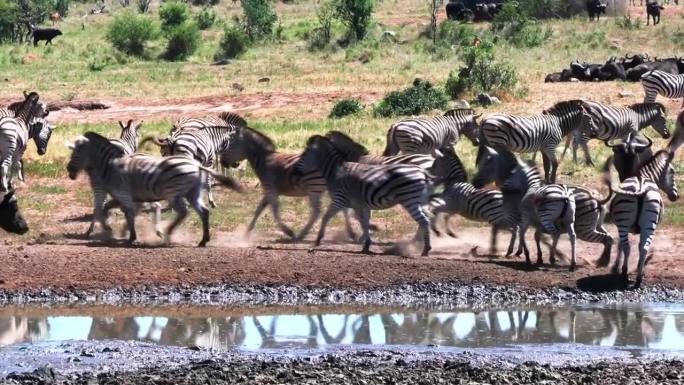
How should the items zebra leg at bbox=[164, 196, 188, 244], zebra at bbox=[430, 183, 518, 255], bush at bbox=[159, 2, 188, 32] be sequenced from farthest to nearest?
1. bush at bbox=[159, 2, 188, 32]
2. zebra leg at bbox=[164, 196, 188, 244]
3. zebra at bbox=[430, 183, 518, 255]

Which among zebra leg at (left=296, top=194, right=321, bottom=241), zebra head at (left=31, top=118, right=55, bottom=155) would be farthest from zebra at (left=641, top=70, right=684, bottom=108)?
zebra head at (left=31, top=118, right=55, bottom=155)

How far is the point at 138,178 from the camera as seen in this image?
16.5 m

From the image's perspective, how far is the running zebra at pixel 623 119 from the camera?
2206 cm

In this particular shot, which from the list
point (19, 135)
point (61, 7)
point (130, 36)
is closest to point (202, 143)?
point (19, 135)

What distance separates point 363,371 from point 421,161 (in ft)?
22.6

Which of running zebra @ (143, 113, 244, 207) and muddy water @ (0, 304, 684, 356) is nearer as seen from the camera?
muddy water @ (0, 304, 684, 356)

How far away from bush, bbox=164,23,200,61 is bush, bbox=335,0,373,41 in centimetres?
592

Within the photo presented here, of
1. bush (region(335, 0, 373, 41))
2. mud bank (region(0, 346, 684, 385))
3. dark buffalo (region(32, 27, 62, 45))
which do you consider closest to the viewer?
mud bank (region(0, 346, 684, 385))

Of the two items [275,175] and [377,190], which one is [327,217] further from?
[275,175]

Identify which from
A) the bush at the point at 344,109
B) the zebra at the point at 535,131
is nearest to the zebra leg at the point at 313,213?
the zebra at the point at 535,131

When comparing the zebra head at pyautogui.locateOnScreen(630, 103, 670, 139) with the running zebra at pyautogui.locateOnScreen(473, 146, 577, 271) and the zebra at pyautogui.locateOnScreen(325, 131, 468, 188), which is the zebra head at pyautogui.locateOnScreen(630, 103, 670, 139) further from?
the zebra at pyautogui.locateOnScreen(325, 131, 468, 188)

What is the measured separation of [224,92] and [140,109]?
367 cm

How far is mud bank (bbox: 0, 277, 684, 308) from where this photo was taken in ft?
46.1

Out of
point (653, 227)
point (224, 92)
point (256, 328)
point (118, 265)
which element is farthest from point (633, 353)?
point (224, 92)
